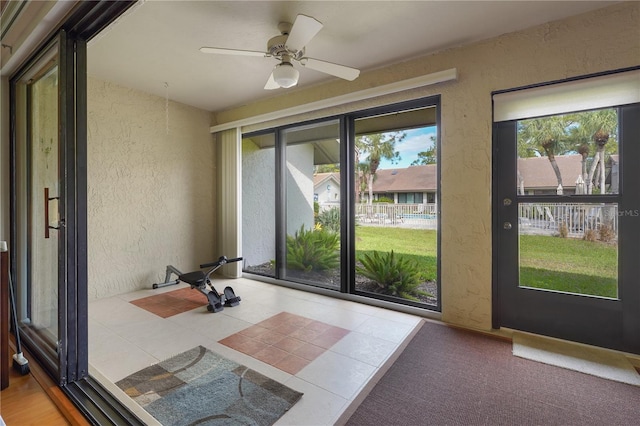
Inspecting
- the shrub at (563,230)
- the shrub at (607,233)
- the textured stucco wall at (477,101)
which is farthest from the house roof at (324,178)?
the shrub at (607,233)

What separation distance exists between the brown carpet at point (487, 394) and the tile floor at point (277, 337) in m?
0.18

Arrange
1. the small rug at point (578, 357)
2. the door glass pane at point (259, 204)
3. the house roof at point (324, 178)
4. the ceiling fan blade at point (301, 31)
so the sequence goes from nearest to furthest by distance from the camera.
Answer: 1. the ceiling fan blade at point (301, 31)
2. the small rug at point (578, 357)
3. the house roof at point (324, 178)
4. the door glass pane at point (259, 204)

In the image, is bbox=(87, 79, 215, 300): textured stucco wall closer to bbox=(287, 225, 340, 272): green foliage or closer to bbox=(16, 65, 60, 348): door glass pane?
bbox=(16, 65, 60, 348): door glass pane

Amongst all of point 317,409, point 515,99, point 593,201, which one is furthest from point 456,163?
point 317,409

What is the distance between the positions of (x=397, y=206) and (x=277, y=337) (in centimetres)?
177

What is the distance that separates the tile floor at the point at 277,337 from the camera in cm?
183

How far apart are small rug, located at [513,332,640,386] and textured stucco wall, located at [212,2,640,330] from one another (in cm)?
34

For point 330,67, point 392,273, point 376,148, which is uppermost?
point 330,67

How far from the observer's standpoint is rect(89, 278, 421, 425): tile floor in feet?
6.01

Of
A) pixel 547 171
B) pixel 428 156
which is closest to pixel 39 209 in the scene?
pixel 428 156

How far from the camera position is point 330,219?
365cm

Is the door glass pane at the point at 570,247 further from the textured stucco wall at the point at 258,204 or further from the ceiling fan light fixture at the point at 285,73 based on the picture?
the textured stucco wall at the point at 258,204

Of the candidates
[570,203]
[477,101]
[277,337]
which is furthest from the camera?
[477,101]

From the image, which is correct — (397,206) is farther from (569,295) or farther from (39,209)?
(39,209)
